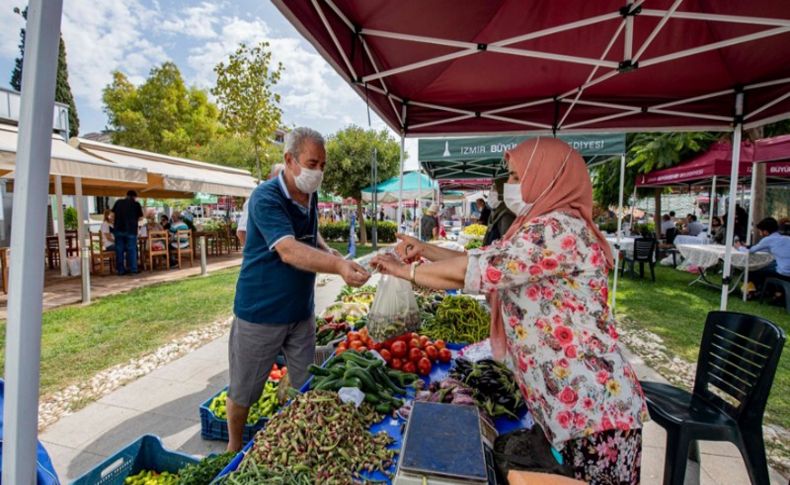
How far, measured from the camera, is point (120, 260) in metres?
10.8

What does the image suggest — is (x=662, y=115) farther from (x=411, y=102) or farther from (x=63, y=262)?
(x=63, y=262)

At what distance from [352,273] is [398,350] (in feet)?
3.26

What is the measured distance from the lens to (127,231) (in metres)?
10.4

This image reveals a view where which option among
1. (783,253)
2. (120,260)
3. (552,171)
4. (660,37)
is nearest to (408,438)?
(552,171)

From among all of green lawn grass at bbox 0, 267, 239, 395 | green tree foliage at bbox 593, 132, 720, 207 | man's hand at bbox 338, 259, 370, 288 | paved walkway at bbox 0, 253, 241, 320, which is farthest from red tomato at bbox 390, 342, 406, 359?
green tree foliage at bbox 593, 132, 720, 207

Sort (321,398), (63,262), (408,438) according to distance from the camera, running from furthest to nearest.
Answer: (63,262) < (321,398) < (408,438)

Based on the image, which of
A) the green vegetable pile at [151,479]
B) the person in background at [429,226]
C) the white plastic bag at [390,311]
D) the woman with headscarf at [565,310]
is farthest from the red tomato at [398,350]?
the person in background at [429,226]

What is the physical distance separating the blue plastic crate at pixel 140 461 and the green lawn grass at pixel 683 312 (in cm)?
529

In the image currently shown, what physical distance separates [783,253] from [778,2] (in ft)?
25.3

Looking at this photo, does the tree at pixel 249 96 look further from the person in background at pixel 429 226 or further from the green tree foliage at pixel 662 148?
the green tree foliage at pixel 662 148

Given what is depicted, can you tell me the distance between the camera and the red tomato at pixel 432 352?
302cm

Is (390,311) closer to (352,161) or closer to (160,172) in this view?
(160,172)

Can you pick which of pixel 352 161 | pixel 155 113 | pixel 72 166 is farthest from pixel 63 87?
pixel 72 166

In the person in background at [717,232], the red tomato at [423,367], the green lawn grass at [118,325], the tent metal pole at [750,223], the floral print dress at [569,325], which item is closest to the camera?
the floral print dress at [569,325]
